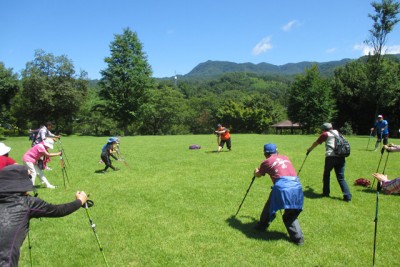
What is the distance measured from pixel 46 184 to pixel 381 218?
473 inches

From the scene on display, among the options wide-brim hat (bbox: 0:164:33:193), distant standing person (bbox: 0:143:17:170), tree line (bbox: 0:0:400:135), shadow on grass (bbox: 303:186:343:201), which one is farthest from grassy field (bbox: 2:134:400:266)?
tree line (bbox: 0:0:400:135)

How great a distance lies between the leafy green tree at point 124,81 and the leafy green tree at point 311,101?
92.6 feet

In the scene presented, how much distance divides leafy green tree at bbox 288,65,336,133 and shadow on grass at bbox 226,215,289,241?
168 ft

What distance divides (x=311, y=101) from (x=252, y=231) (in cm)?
5321

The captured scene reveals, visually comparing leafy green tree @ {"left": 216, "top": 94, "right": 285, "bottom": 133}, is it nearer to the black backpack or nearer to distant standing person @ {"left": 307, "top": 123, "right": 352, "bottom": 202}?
distant standing person @ {"left": 307, "top": 123, "right": 352, "bottom": 202}

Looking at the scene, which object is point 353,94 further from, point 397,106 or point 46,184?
point 46,184

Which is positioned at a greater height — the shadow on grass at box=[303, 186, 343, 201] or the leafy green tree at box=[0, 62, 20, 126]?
the leafy green tree at box=[0, 62, 20, 126]

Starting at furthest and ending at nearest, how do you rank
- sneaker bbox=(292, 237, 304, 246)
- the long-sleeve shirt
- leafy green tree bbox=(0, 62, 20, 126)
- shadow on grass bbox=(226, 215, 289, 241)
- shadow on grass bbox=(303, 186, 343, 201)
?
leafy green tree bbox=(0, 62, 20, 126), shadow on grass bbox=(303, 186, 343, 201), shadow on grass bbox=(226, 215, 289, 241), sneaker bbox=(292, 237, 304, 246), the long-sleeve shirt

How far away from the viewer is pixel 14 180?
13.2 ft

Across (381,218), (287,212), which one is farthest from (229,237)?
(381,218)

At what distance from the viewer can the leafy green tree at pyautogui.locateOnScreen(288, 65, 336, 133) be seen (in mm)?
55406

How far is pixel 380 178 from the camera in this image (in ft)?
18.7

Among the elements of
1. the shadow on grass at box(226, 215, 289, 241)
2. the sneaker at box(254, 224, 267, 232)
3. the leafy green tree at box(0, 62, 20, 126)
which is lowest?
the shadow on grass at box(226, 215, 289, 241)

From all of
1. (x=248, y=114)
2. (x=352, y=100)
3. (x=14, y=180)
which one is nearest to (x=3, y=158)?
(x=14, y=180)
